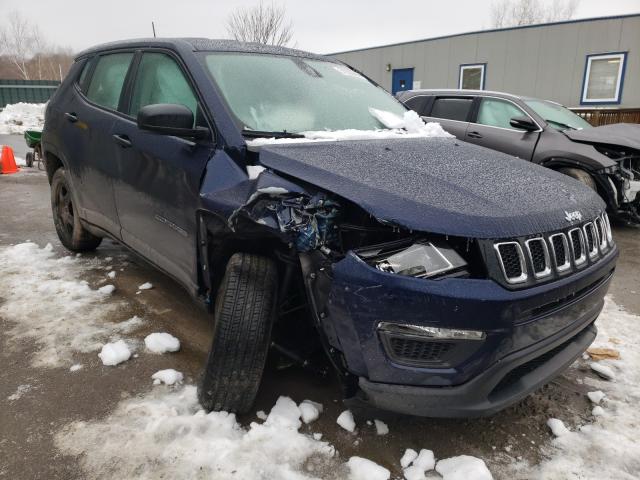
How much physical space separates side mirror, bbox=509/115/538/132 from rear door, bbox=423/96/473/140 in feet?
2.70

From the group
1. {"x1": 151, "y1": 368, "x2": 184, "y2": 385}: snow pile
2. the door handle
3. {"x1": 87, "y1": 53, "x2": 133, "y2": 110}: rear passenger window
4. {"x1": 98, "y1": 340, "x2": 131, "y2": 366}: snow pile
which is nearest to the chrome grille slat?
{"x1": 151, "y1": 368, "x2": 184, "y2": 385}: snow pile

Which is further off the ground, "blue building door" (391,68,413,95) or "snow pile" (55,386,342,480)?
"blue building door" (391,68,413,95)

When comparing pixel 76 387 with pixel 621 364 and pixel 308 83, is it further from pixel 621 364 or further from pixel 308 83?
pixel 621 364

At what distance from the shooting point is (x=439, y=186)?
2.04 meters

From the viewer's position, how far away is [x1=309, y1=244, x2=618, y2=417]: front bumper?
1772mm

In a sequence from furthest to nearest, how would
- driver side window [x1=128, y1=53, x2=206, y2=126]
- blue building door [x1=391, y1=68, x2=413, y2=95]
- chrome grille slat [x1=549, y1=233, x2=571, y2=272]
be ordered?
blue building door [x1=391, y1=68, x2=413, y2=95] → driver side window [x1=128, y1=53, x2=206, y2=126] → chrome grille slat [x1=549, y1=233, x2=571, y2=272]

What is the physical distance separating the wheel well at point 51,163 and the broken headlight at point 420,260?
3.72 meters

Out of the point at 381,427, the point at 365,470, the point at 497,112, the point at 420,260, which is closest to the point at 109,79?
the point at 420,260

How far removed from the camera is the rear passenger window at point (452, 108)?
7035mm

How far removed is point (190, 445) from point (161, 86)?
211 centimetres

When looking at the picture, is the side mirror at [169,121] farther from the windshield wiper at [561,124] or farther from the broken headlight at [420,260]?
the windshield wiper at [561,124]

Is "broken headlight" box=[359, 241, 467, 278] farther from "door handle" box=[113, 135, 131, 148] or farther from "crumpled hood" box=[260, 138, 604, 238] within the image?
"door handle" box=[113, 135, 131, 148]

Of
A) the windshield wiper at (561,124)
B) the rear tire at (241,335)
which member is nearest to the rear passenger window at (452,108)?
the windshield wiper at (561,124)

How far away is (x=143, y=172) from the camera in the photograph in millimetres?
3014
